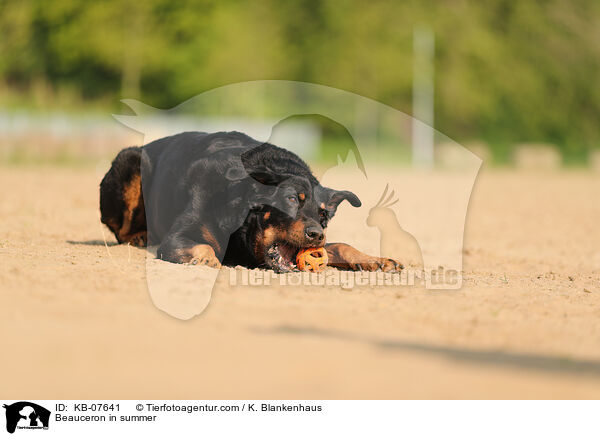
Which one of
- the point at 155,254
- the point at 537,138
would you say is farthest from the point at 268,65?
the point at 155,254

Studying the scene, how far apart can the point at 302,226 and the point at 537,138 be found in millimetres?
53259

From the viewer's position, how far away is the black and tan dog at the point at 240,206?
23.3 feet

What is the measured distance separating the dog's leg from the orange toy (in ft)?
1.46

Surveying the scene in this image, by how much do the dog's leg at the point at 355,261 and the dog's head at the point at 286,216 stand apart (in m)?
0.68

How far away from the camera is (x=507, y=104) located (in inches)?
2251

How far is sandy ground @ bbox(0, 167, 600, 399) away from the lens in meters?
4.16

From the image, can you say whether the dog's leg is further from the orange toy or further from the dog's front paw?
the dog's front paw

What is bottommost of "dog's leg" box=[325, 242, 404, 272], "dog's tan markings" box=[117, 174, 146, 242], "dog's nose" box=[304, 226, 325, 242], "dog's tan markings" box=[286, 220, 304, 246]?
"dog's nose" box=[304, 226, 325, 242]

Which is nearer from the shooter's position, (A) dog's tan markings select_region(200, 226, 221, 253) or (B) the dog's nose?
(B) the dog's nose

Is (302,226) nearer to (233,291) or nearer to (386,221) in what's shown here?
(233,291)

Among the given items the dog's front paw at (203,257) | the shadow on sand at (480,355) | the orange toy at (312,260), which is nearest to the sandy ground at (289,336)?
the shadow on sand at (480,355)
